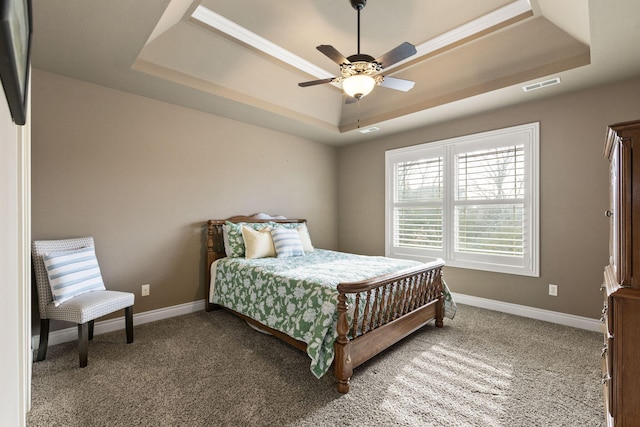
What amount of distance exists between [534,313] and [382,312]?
214 cm

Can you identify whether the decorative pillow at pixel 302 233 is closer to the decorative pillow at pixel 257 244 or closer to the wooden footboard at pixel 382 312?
the decorative pillow at pixel 257 244

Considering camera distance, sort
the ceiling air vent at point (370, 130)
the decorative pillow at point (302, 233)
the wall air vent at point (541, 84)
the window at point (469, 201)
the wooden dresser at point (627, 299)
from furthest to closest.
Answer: the ceiling air vent at point (370, 130) → the decorative pillow at point (302, 233) → the window at point (469, 201) → the wall air vent at point (541, 84) → the wooden dresser at point (627, 299)

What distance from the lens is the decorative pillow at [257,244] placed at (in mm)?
3531

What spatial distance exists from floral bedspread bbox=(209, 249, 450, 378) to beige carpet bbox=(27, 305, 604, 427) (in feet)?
0.89

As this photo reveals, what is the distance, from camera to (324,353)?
82.7 inches

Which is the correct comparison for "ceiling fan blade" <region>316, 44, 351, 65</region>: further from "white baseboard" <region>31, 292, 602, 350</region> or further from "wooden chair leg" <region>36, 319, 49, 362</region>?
"white baseboard" <region>31, 292, 602, 350</region>

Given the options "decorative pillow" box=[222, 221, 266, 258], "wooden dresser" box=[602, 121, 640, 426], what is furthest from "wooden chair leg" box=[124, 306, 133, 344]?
"wooden dresser" box=[602, 121, 640, 426]

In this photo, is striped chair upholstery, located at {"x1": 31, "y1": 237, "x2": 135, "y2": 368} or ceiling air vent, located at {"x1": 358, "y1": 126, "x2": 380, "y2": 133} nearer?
striped chair upholstery, located at {"x1": 31, "y1": 237, "x2": 135, "y2": 368}

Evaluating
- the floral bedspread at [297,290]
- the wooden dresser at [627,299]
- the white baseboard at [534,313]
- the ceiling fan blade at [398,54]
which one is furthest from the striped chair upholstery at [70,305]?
the white baseboard at [534,313]

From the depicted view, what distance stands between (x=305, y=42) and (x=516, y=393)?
11.3 ft

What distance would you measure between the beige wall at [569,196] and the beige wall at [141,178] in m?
3.07

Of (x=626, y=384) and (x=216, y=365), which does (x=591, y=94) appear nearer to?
(x=626, y=384)

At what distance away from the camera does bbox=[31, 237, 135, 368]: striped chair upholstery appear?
2311 mm

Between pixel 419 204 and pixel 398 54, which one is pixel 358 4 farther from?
pixel 419 204
